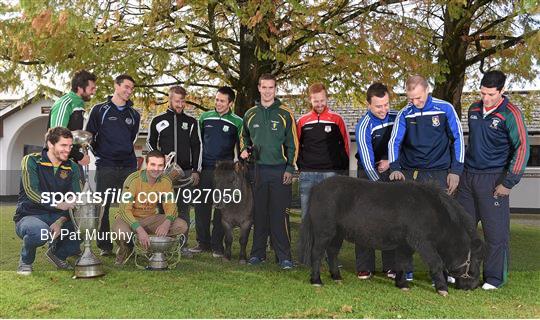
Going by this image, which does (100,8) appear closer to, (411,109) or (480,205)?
(411,109)

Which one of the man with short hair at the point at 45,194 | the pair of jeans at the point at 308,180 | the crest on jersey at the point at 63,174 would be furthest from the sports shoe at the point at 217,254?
the crest on jersey at the point at 63,174

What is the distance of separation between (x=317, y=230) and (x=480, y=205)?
1765 mm

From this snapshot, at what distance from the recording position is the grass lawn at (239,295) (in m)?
4.77

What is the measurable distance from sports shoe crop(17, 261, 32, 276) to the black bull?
317 centimetres

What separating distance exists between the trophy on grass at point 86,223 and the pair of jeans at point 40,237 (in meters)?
0.18

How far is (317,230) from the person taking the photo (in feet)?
19.0

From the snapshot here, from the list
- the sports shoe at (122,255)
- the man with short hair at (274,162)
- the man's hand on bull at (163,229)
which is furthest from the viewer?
the man with short hair at (274,162)

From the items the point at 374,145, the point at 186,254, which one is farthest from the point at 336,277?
the point at 186,254

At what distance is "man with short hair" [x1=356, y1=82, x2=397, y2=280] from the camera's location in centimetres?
614

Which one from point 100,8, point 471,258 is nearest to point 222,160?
point 100,8

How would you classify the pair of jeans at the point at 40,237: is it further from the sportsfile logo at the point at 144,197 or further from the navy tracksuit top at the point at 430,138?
the navy tracksuit top at the point at 430,138

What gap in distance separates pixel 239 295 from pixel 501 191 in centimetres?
291

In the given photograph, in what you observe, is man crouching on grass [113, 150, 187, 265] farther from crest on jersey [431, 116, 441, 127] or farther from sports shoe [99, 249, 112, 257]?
crest on jersey [431, 116, 441, 127]

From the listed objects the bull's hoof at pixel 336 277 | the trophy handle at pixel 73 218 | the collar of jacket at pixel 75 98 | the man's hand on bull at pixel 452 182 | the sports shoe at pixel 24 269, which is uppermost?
the collar of jacket at pixel 75 98
